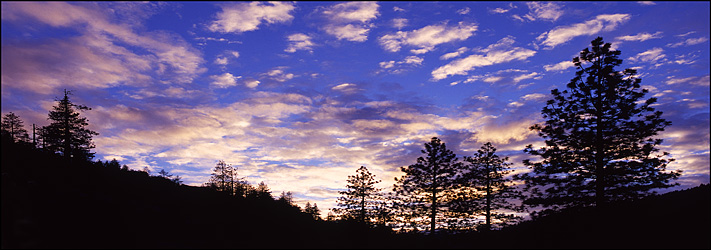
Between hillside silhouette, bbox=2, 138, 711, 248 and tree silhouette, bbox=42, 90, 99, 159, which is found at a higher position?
tree silhouette, bbox=42, 90, 99, 159

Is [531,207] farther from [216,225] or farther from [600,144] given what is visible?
[216,225]

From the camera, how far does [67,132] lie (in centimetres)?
3834

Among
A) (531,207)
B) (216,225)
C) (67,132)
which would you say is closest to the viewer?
(216,225)

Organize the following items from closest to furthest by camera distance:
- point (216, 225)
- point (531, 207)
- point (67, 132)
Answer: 1. point (216, 225)
2. point (531, 207)
3. point (67, 132)

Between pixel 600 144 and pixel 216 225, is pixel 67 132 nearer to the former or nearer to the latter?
pixel 216 225

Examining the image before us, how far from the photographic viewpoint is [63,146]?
38125mm

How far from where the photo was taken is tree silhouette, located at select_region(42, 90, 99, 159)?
37656 millimetres

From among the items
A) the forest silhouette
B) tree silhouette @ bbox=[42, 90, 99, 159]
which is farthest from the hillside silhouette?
tree silhouette @ bbox=[42, 90, 99, 159]

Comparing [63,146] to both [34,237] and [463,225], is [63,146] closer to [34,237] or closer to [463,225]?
[34,237]

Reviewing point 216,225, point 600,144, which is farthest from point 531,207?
point 216,225

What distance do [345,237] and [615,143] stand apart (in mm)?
16367

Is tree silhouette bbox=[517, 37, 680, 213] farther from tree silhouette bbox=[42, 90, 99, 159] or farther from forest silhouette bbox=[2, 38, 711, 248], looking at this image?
tree silhouette bbox=[42, 90, 99, 159]

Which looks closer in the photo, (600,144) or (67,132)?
(600,144)

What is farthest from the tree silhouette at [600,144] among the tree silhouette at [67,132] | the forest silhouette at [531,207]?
the tree silhouette at [67,132]
